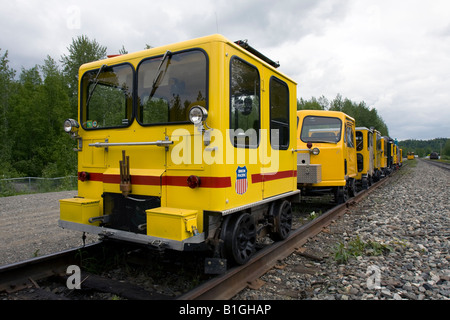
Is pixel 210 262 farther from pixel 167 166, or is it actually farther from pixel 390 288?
pixel 390 288

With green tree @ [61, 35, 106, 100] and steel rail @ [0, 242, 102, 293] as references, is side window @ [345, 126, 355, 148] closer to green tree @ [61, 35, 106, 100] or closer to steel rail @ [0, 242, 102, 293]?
→ steel rail @ [0, 242, 102, 293]

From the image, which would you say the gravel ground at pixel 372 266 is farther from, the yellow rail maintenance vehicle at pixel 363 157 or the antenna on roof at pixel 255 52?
the yellow rail maintenance vehicle at pixel 363 157

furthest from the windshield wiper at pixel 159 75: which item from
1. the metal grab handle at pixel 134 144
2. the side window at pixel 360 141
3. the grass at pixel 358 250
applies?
the side window at pixel 360 141

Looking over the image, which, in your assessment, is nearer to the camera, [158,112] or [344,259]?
[158,112]

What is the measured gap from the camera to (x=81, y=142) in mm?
4641

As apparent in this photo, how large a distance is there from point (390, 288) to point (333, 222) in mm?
3825

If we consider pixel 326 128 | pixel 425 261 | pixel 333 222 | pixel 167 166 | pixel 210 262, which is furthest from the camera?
pixel 326 128

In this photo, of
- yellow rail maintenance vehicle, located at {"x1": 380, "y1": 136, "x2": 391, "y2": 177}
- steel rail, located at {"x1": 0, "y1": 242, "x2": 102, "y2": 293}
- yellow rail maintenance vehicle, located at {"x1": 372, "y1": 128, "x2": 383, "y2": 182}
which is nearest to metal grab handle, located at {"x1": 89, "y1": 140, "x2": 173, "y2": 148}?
steel rail, located at {"x1": 0, "y1": 242, "x2": 102, "y2": 293}

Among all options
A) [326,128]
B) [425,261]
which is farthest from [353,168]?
[425,261]

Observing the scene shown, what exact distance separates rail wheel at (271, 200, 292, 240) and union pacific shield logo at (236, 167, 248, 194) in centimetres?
132

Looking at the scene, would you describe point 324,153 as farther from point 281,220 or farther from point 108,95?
point 108,95

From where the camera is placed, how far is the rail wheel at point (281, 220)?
5.06m

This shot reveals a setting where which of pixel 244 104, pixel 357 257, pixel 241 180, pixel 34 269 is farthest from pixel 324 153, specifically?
pixel 34 269

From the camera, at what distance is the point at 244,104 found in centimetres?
405
